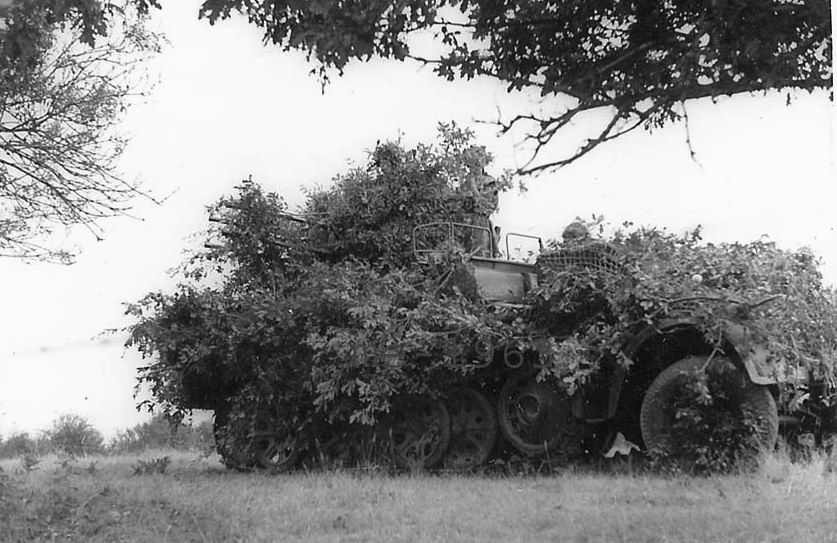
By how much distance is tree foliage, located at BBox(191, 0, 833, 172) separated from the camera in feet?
20.2

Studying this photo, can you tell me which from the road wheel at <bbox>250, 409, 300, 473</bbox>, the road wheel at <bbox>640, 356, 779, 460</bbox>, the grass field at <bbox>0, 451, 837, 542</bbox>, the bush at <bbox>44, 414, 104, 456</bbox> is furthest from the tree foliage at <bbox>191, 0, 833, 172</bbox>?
the bush at <bbox>44, 414, 104, 456</bbox>

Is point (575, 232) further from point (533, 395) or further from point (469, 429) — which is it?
point (469, 429)

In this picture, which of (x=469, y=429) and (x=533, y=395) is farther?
(x=469, y=429)

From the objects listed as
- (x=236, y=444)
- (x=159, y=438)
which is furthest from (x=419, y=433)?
(x=159, y=438)

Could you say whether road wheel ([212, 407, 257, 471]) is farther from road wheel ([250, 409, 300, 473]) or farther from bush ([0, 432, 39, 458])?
bush ([0, 432, 39, 458])

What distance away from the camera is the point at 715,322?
9.81 metres

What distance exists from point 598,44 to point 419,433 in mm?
6651

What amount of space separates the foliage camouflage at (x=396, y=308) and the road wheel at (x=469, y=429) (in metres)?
0.32

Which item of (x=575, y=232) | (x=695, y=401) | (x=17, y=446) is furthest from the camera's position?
(x=17, y=446)

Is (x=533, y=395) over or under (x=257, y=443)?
over

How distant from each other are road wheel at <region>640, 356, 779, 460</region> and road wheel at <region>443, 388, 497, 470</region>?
6.96 feet

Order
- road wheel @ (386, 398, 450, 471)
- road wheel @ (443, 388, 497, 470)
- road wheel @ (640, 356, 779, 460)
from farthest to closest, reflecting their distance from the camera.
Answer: road wheel @ (386, 398, 450, 471) → road wheel @ (443, 388, 497, 470) → road wheel @ (640, 356, 779, 460)

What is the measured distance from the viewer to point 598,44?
6.73 m

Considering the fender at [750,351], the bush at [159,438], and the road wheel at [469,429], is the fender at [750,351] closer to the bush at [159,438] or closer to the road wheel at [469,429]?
the road wheel at [469,429]
